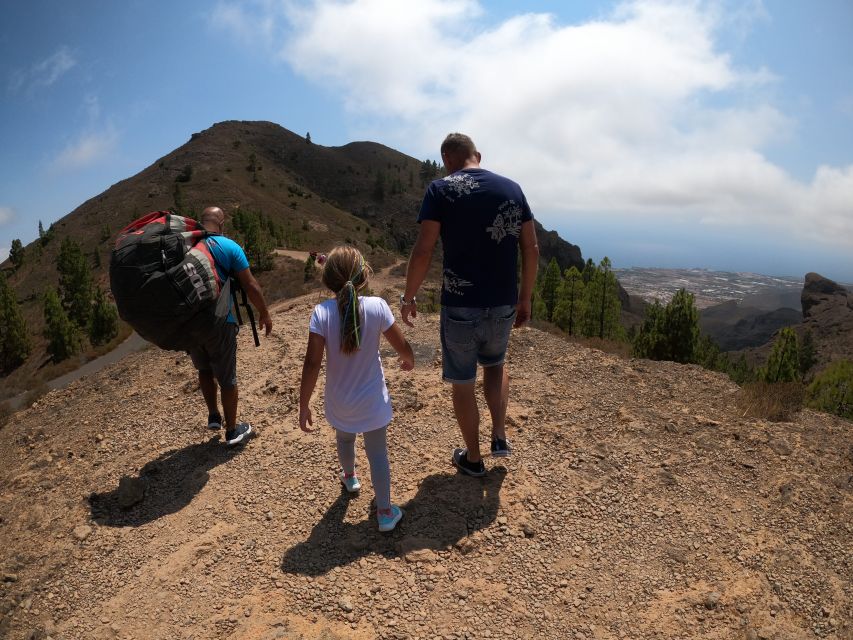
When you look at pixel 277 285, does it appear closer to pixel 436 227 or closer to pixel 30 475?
pixel 30 475

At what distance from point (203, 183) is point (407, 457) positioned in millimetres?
69056

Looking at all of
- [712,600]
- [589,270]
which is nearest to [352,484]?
[712,600]

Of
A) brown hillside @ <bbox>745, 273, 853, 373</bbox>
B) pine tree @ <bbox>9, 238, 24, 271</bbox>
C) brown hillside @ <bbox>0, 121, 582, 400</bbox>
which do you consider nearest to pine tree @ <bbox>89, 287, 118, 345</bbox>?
brown hillside @ <bbox>0, 121, 582, 400</bbox>

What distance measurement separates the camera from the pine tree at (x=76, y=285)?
3700 cm

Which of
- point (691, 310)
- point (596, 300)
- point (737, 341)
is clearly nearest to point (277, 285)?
point (596, 300)

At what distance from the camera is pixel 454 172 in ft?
10.9

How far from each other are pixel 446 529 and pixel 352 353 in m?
1.58

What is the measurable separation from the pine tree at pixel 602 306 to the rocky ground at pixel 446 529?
2158cm

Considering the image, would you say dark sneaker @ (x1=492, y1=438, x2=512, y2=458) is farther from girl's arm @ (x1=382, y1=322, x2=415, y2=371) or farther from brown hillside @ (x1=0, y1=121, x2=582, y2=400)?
brown hillside @ (x1=0, y1=121, x2=582, y2=400)

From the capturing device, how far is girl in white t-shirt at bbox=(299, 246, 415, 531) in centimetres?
284

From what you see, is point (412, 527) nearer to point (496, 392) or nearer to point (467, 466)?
point (467, 466)

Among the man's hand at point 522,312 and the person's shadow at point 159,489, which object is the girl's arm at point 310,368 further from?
the person's shadow at point 159,489

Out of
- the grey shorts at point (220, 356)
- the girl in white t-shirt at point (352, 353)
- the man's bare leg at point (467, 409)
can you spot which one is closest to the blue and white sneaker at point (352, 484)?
the girl in white t-shirt at point (352, 353)

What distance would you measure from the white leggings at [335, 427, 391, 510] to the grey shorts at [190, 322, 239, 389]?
1651 millimetres
